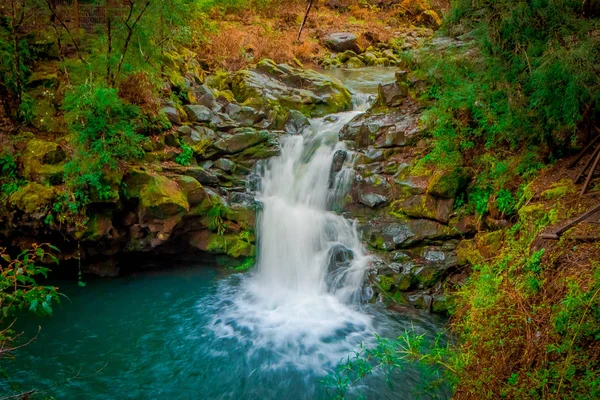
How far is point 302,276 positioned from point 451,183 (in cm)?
342

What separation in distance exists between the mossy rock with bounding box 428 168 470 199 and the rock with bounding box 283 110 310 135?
4.56 metres

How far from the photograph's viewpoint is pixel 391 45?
21203 mm

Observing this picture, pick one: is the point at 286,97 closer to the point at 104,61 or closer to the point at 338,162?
the point at 338,162

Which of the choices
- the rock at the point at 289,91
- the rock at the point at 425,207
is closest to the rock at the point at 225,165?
the rock at the point at 289,91

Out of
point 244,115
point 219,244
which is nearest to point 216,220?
point 219,244

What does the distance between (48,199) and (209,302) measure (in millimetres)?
3504

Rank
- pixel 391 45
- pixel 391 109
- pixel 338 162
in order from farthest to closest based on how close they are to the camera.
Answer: pixel 391 45 < pixel 391 109 < pixel 338 162

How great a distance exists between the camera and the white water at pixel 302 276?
19.0 feet

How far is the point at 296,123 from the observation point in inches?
408

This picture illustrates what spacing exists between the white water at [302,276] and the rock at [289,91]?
1365 mm

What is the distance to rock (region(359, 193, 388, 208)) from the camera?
752 centimetres

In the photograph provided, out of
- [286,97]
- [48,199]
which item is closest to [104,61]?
[48,199]

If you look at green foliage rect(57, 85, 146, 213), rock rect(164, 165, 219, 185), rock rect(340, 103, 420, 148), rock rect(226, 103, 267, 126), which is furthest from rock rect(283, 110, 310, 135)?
green foliage rect(57, 85, 146, 213)

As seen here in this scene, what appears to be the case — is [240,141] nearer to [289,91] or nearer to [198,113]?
[198,113]
